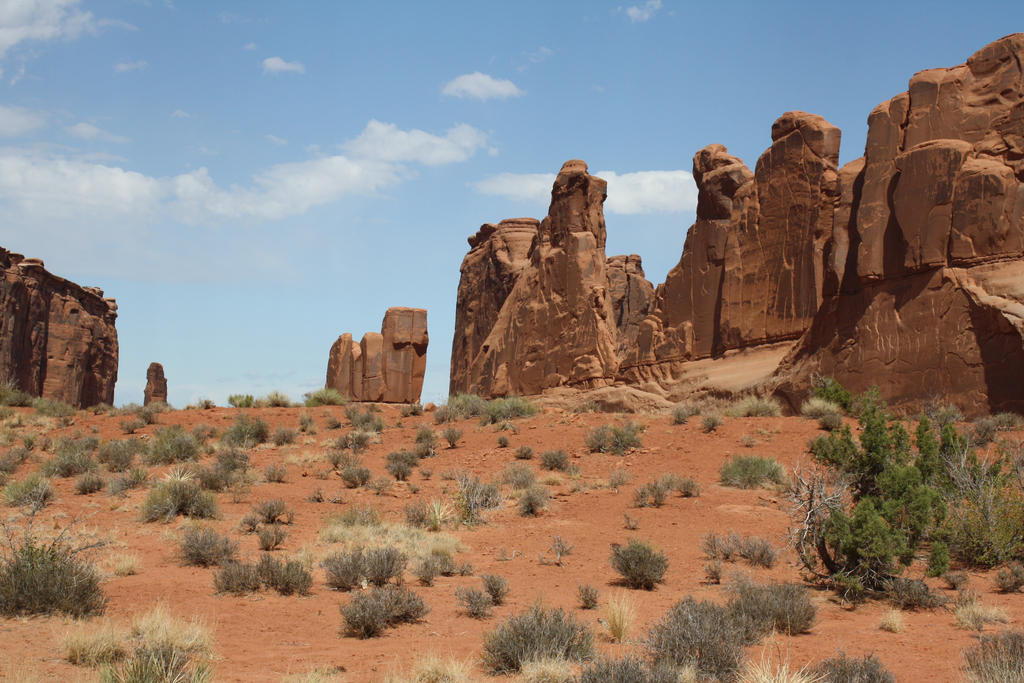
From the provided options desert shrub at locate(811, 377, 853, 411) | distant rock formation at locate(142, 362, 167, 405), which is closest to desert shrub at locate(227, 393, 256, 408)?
desert shrub at locate(811, 377, 853, 411)

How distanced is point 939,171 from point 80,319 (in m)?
51.9

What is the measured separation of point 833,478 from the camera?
1074cm

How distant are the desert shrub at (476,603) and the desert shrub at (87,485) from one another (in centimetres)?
1007

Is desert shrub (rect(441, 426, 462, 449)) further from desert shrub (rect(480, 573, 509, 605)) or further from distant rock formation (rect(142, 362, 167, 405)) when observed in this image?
distant rock formation (rect(142, 362, 167, 405))

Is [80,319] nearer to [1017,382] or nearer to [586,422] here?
[586,422]

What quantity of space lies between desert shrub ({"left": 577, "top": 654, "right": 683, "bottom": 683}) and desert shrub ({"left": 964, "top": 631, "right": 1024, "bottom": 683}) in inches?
79.1

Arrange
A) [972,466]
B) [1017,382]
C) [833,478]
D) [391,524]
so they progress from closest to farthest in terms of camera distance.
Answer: [833,478], [972,466], [391,524], [1017,382]

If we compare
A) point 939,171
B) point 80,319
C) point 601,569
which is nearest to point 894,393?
point 939,171

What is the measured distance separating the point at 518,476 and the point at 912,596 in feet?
28.0

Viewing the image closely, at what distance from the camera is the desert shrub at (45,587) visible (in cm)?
737

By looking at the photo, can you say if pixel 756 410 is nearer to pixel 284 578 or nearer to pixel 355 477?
pixel 355 477

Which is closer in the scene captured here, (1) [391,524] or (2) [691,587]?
(2) [691,587]

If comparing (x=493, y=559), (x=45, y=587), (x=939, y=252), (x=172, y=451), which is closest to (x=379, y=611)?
(x=45, y=587)

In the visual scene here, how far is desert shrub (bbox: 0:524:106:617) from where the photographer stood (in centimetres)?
737
